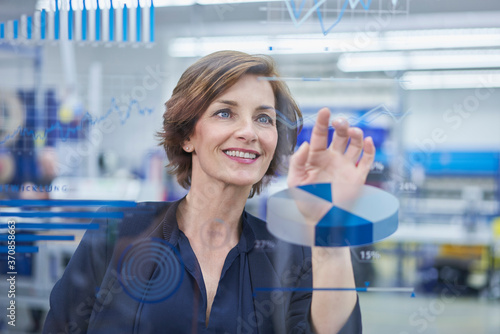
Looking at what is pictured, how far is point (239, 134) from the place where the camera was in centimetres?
152

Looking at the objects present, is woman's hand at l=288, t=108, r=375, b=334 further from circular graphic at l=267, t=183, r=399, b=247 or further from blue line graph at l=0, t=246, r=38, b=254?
blue line graph at l=0, t=246, r=38, b=254

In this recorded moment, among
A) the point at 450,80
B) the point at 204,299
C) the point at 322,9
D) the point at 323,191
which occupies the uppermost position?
the point at 322,9

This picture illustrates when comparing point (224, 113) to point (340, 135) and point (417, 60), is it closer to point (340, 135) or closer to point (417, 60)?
point (340, 135)

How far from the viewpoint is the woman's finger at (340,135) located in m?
1.60

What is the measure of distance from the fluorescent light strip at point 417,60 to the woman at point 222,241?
9.0 inches

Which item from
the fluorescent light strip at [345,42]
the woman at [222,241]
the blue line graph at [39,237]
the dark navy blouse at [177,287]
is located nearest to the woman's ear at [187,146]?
the woman at [222,241]

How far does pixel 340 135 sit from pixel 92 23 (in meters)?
1.02

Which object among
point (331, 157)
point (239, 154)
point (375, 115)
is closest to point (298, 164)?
point (331, 157)

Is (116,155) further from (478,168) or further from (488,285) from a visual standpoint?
(488,285)

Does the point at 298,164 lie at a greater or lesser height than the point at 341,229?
greater

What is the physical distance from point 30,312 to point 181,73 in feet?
3.61

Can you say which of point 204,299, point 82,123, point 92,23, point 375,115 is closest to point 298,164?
point 375,115

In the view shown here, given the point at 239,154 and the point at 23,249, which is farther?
the point at 23,249

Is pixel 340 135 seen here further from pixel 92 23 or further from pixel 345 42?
pixel 92 23
